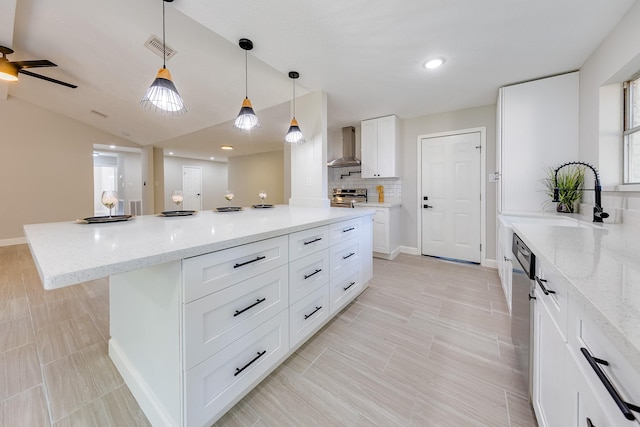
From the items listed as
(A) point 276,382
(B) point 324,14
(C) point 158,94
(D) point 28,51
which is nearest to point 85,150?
(D) point 28,51

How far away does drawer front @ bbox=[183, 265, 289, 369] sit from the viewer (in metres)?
0.95

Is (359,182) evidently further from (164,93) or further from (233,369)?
(233,369)

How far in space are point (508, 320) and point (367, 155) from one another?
299 cm

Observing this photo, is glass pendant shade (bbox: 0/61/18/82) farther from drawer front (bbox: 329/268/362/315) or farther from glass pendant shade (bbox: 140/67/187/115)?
drawer front (bbox: 329/268/362/315)

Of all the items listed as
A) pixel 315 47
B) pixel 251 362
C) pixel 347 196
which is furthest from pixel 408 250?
pixel 251 362

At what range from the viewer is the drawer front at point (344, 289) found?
6.27 feet

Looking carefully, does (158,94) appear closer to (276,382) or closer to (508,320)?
(276,382)

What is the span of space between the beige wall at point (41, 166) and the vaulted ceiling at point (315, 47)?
3.03 feet

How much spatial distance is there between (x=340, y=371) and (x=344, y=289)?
0.71 meters

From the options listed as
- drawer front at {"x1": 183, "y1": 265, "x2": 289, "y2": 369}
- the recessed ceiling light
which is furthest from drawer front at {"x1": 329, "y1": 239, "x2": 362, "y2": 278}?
the recessed ceiling light

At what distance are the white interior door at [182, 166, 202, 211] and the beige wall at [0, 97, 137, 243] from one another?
11.9ft

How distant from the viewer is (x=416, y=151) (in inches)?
155

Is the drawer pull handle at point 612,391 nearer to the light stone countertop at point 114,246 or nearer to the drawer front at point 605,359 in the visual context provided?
the drawer front at point 605,359

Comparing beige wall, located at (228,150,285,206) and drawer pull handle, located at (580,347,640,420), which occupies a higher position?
beige wall, located at (228,150,285,206)
